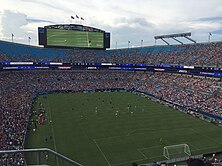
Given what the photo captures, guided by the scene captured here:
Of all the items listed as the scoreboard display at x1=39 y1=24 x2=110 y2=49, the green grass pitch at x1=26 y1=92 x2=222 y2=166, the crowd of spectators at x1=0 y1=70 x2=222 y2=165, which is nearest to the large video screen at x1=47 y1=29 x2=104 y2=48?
the scoreboard display at x1=39 y1=24 x2=110 y2=49

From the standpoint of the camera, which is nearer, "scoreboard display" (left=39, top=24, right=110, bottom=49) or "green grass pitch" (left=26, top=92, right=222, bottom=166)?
"green grass pitch" (left=26, top=92, right=222, bottom=166)

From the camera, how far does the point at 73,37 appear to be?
7181 centimetres

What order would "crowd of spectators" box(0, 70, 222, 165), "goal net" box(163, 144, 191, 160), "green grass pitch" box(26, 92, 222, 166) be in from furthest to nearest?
"crowd of spectators" box(0, 70, 222, 165) < "green grass pitch" box(26, 92, 222, 166) < "goal net" box(163, 144, 191, 160)

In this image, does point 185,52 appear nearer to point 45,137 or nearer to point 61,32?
point 61,32

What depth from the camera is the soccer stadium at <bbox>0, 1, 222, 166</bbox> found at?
23.1 meters

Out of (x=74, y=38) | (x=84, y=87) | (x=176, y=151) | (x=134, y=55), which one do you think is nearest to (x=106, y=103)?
(x=84, y=87)

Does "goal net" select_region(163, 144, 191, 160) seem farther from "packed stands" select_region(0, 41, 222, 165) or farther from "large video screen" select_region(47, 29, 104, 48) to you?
"large video screen" select_region(47, 29, 104, 48)

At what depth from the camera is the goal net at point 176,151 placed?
22734 millimetres

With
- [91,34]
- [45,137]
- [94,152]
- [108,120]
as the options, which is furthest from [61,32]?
[94,152]

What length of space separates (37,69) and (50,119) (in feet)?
134

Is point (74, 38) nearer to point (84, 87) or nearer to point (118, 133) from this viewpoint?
point (84, 87)

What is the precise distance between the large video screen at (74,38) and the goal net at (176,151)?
56438 millimetres

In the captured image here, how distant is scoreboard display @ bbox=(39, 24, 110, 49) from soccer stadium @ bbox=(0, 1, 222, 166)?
1.12 feet

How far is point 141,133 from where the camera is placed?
97.8 feet
